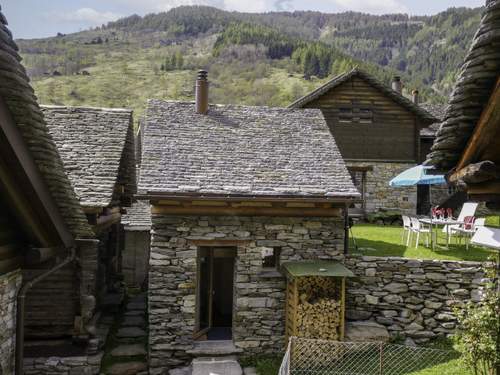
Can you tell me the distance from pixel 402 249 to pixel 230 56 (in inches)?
2657

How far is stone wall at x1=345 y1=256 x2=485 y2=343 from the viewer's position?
1067 cm

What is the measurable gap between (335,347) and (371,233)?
8.69m

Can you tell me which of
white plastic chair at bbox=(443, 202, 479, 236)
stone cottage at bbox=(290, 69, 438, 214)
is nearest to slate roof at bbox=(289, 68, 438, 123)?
stone cottage at bbox=(290, 69, 438, 214)

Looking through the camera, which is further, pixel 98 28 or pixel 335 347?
pixel 98 28

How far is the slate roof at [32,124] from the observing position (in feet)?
13.2

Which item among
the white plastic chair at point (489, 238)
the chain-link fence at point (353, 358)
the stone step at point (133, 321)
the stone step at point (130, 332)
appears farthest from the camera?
the stone step at point (133, 321)

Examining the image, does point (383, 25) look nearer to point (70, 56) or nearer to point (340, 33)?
point (340, 33)

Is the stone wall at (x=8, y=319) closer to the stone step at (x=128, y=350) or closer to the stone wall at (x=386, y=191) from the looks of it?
the stone step at (x=128, y=350)

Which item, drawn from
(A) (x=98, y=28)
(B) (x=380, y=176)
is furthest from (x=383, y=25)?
(B) (x=380, y=176)

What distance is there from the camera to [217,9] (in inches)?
4788

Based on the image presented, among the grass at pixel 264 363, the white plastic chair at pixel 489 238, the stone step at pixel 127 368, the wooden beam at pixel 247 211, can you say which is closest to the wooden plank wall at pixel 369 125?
the wooden beam at pixel 247 211

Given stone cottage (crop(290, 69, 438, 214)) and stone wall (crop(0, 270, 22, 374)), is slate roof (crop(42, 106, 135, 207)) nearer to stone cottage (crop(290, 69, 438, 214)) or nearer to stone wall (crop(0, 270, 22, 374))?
stone wall (crop(0, 270, 22, 374))

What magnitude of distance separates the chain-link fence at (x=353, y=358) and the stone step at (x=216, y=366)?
1.14 meters

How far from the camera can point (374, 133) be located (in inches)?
882
